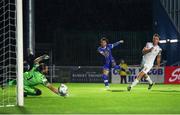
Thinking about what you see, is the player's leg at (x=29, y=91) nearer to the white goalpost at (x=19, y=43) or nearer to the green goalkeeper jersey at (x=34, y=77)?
the green goalkeeper jersey at (x=34, y=77)

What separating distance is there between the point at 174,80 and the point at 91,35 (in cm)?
1364

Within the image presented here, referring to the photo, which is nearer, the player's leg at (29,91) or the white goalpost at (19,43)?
the white goalpost at (19,43)

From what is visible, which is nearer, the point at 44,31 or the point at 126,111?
the point at 126,111

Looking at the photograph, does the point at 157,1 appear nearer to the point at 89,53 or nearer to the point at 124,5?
the point at 89,53

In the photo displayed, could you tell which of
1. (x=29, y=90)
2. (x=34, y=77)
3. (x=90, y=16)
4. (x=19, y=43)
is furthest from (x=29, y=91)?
(x=90, y=16)

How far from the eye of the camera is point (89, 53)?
4097 centimetres

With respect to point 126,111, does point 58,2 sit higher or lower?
higher

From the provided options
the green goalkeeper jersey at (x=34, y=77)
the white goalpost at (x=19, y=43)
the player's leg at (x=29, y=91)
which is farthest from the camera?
the player's leg at (x=29, y=91)

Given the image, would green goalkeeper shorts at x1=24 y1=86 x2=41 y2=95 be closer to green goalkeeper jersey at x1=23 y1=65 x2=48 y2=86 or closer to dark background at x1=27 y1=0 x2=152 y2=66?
green goalkeeper jersey at x1=23 y1=65 x2=48 y2=86

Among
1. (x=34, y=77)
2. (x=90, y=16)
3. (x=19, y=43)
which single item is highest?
(x=90, y=16)

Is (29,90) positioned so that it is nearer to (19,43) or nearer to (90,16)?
(19,43)

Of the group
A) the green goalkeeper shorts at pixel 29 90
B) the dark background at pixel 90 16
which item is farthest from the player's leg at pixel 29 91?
the dark background at pixel 90 16

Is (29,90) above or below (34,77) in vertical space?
below

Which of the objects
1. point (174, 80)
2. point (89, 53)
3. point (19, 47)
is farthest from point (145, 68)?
point (89, 53)
